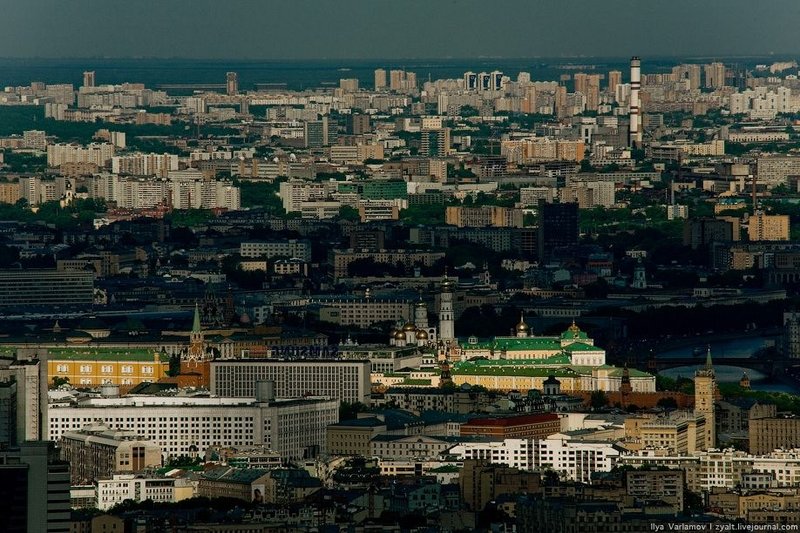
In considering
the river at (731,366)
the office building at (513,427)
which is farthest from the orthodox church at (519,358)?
the office building at (513,427)

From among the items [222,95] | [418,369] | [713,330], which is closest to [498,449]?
[418,369]

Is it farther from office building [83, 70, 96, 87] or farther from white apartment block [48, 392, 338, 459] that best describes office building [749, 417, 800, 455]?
office building [83, 70, 96, 87]

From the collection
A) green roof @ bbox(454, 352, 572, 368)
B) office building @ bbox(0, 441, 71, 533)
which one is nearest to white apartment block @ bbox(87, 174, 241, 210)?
green roof @ bbox(454, 352, 572, 368)

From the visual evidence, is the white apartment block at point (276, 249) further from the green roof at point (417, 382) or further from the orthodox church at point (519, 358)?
the green roof at point (417, 382)

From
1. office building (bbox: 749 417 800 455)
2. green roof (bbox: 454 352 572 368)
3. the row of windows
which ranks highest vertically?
green roof (bbox: 454 352 572 368)

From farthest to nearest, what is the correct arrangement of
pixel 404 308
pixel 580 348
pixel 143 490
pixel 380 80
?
pixel 380 80, pixel 404 308, pixel 580 348, pixel 143 490

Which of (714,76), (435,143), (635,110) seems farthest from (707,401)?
(714,76)

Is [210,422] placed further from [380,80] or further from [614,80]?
[380,80]
